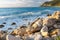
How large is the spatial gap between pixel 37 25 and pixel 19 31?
2.20 ft

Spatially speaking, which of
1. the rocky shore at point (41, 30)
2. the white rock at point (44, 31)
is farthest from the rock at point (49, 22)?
the white rock at point (44, 31)

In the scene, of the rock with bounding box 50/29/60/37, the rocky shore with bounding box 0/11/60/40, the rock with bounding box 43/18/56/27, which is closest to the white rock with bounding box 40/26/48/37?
the rocky shore with bounding box 0/11/60/40

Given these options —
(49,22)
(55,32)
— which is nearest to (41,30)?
(55,32)

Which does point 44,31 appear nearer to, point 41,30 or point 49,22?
point 41,30

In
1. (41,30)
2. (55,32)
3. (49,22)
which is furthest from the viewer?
(49,22)

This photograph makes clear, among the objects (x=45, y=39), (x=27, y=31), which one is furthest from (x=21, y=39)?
(x=27, y=31)

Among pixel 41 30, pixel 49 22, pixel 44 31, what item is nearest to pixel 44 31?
pixel 44 31

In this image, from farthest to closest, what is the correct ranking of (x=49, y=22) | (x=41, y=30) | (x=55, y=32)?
(x=49, y=22), (x=41, y=30), (x=55, y=32)

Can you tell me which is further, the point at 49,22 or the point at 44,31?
the point at 49,22

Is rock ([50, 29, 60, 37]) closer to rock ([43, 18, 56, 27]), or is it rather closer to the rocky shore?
the rocky shore

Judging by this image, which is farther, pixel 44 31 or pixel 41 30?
pixel 41 30

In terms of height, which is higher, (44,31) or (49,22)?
(49,22)

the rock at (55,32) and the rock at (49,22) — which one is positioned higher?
the rock at (49,22)

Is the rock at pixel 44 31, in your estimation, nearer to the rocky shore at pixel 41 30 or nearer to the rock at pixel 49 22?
the rocky shore at pixel 41 30
